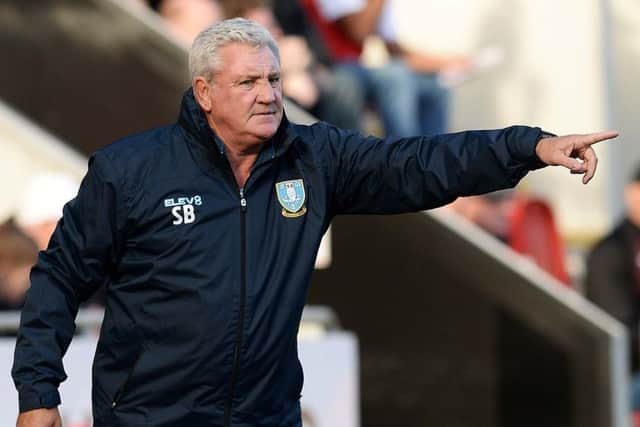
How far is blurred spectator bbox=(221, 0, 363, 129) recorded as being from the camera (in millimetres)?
9016

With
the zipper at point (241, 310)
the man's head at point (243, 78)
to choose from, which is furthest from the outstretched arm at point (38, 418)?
the man's head at point (243, 78)

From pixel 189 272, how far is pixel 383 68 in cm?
587

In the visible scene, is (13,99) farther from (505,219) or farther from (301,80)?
(505,219)

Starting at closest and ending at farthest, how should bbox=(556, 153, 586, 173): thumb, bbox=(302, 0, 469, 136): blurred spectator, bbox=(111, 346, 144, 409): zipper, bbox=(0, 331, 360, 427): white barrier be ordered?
bbox=(556, 153, 586, 173): thumb < bbox=(111, 346, 144, 409): zipper < bbox=(0, 331, 360, 427): white barrier < bbox=(302, 0, 469, 136): blurred spectator

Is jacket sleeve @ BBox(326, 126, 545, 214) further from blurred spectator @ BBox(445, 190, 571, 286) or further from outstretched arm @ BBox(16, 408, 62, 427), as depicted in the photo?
blurred spectator @ BBox(445, 190, 571, 286)

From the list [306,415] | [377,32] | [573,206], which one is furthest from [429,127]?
[306,415]

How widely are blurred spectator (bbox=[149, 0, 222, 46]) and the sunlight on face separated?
4640mm

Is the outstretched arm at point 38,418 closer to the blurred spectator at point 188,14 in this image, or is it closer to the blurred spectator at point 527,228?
the blurred spectator at point 188,14

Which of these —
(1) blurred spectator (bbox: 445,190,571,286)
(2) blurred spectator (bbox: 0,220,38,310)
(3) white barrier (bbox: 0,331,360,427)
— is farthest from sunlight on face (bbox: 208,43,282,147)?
(1) blurred spectator (bbox: 445,190,571,286)

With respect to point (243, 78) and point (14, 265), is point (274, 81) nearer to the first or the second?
point (243, 78)

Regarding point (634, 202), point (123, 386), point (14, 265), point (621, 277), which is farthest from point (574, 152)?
point (634, 202)

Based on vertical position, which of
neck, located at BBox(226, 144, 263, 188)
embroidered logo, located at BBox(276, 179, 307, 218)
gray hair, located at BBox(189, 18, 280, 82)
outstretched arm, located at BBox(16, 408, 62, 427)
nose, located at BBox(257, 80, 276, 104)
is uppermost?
gray hair, located at BBox(189, 18, 280, 82)

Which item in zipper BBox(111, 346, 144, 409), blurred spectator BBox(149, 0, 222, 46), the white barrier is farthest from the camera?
blurred spectator BBox(149, 0, 222, 46)

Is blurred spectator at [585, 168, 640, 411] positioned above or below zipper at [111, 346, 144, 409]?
above
